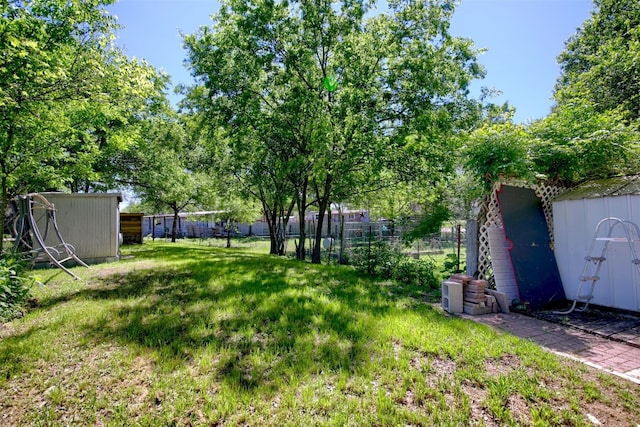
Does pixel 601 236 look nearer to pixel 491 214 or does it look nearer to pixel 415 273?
pixel 491 214

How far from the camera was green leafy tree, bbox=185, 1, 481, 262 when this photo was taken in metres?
8.46

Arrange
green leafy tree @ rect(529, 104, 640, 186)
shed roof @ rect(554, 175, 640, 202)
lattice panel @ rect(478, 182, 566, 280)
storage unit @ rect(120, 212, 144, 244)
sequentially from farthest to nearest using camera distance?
storage unit @ rect(120, 212, 144, 244), lattice panel @ rect(478, 182, 566, 280), green leafy tree @ rect(529, 104, 640, 186), shed roof @ rect(554, 175, 640, 202)

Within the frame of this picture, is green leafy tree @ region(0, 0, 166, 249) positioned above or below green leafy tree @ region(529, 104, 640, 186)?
above

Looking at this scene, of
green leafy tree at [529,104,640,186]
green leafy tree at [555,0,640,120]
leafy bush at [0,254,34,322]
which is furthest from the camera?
green leafy tree at [555,0,640,120]

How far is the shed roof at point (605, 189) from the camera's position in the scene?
5.14m

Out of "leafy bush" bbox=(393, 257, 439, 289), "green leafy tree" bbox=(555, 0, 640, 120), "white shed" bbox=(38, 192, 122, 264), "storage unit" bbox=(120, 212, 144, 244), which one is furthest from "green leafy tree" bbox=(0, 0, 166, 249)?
"storage unit" bbox=(120, 212, 144, 244)

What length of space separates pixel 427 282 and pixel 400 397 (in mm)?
4868

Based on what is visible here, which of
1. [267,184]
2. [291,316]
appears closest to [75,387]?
[291,316]

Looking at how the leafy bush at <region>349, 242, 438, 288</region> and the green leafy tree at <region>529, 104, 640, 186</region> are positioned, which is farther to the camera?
the leafy bush at <region>349, 242, 438, 288</region>

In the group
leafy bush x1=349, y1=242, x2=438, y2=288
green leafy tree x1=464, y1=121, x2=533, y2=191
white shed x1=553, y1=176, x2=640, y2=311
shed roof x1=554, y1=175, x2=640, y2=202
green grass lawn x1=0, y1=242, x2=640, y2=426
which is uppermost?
green leafy tree x1=464, y1=121, x2=533, y2=191

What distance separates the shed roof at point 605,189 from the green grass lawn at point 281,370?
10.8ft

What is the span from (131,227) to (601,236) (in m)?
19.7

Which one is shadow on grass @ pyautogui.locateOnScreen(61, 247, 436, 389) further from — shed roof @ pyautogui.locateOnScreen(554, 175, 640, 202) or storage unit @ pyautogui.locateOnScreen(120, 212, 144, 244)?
storage unit @ pyautogui.locateOnScreen(120, 212, 144, 244)

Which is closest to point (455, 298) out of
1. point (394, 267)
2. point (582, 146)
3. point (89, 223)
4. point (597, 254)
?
point (597, 254)
